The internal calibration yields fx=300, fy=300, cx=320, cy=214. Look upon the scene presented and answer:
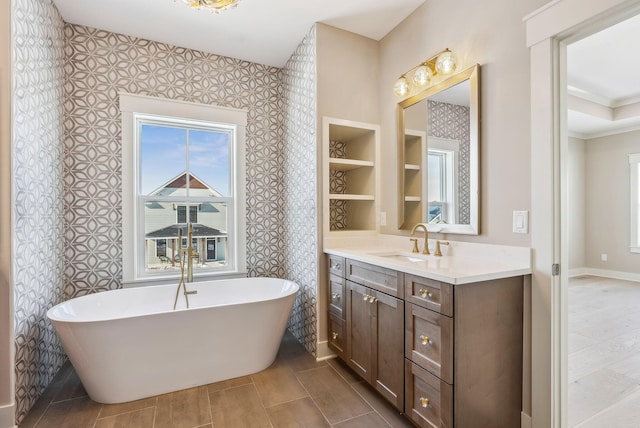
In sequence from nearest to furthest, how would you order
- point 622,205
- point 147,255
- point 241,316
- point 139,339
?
point 139,339 → point 241,316 → point 147,255 → point 622,205

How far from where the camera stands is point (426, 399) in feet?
4.96

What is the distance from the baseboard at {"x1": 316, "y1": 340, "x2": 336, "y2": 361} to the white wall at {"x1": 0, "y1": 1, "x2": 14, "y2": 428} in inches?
74.3

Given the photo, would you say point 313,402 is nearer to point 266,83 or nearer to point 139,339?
point 139,339

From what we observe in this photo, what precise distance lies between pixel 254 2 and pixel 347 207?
193 centimetres

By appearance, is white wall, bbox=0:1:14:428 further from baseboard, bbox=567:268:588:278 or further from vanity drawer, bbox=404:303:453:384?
baseboard, bbox=567:268:588:278

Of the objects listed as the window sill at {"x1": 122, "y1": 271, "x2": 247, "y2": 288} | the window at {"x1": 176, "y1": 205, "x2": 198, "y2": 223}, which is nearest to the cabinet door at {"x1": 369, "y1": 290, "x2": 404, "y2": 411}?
the window sill at {"x1": 122, "y1": 271, "x2": 247, "y2": 288}

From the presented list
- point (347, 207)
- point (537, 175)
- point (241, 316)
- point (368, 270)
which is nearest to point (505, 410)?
point (368, 270)

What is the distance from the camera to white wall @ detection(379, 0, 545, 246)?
5.35ft

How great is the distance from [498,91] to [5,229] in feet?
9.52

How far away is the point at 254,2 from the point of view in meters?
2.30

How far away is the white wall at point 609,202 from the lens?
5.08 m

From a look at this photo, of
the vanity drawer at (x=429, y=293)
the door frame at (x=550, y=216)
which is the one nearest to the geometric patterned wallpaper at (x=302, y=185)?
the vanity drawer at (x=429, y=293)

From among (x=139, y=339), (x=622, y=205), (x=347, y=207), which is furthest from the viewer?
(x=622, y=205)

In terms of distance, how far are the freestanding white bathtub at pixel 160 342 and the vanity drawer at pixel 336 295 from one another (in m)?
0.33
